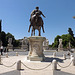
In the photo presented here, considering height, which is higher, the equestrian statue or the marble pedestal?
the equestrian statue

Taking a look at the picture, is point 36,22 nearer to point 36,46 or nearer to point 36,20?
point 36,20

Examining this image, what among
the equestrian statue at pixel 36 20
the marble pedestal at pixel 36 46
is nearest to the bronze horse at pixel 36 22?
the equestrian statue at pixel 36 20

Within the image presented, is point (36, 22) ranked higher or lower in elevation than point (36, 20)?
lower

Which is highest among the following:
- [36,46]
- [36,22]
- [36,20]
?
[36,20]

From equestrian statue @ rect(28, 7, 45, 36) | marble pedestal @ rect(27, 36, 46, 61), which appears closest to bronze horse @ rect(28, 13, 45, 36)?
equestrian statue @ rect(28, 7, 45, 36)

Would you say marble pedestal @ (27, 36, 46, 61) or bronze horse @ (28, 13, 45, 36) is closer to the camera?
marble pedestal @ (27, 36, 46, 61)

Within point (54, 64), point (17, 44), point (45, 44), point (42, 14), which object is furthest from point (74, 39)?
point (54, 64)

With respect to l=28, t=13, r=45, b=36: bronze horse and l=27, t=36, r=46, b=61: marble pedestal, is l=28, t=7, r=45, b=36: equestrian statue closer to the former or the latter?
l=28, t=13, r=45, b=36: bronze horse

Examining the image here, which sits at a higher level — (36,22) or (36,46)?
(36,22)

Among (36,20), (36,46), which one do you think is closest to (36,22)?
(36,20)

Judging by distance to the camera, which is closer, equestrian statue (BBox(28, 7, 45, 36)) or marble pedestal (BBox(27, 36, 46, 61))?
marble pedestal (BBox(27, 36, 46, 61))

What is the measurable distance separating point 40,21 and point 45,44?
90.3ft

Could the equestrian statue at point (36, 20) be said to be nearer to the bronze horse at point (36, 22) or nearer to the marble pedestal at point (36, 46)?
the bronze horse at point (36, 22)

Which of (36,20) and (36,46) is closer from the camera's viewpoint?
(36,46)
